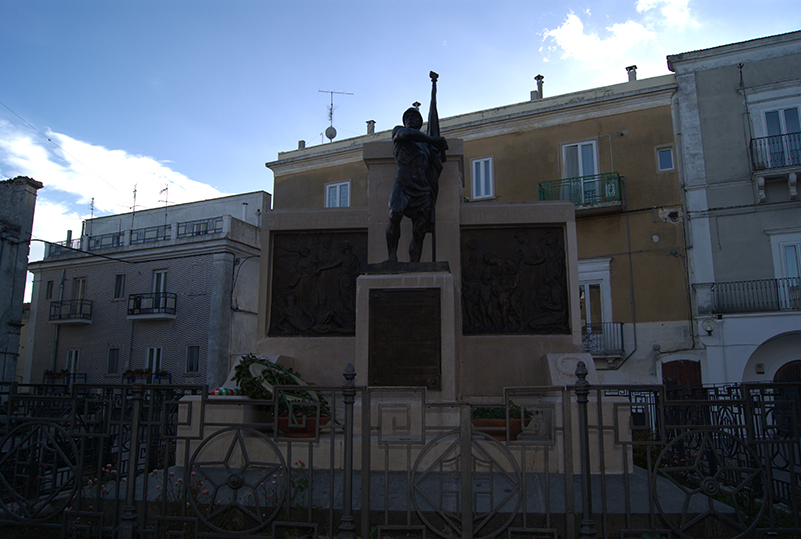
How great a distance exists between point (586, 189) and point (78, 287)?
26.7 meters

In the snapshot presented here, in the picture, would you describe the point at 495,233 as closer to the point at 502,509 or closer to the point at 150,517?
the point at 502,509

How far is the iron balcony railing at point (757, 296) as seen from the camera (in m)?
19.5

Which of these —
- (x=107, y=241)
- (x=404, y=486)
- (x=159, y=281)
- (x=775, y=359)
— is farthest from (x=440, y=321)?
(x=107, y=241)

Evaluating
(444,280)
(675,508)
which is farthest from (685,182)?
(675,508)

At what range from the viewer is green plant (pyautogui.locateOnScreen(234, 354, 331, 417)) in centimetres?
750

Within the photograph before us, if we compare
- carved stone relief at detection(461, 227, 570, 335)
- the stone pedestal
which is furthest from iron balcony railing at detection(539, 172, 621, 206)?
the stone pedestal

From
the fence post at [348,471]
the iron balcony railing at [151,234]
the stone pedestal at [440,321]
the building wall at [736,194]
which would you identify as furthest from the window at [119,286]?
the fence post at [348,471]

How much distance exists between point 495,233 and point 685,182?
585 inches

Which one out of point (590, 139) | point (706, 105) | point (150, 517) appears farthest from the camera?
point (590, 139)

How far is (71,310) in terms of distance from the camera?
31719mm

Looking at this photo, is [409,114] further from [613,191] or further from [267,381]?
[613,191]

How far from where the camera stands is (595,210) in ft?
73.1

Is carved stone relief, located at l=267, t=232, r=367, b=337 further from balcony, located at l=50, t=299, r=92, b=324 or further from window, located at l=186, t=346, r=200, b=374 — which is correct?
balcony, located at l=50, t=299, r=92, b=324

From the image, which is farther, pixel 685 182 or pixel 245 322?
pixel 245 322
